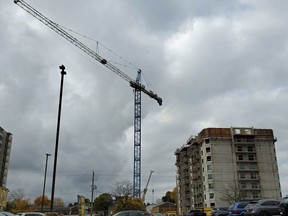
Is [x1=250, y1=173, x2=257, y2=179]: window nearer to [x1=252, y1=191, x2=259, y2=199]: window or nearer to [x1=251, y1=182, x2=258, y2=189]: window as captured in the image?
[x1=251, y1=182, x2=258, y2=189]: window

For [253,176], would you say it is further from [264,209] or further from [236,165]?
[264,209]

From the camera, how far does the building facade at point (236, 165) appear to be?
330ft

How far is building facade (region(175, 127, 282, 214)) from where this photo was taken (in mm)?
100438

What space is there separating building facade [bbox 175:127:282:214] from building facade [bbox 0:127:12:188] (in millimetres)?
66051

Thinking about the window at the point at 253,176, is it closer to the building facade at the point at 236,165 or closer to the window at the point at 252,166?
the building facade at the point at 236,165

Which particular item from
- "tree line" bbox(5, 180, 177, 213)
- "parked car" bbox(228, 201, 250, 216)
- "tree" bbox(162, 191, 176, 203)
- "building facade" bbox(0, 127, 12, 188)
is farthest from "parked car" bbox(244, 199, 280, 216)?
"tree" bbox(162, 191, 176, 203)

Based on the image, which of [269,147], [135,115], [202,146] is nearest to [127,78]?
[135,115]

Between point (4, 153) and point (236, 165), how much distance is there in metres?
79.4

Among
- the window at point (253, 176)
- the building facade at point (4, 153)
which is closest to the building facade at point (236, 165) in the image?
the window at point (253, 176)

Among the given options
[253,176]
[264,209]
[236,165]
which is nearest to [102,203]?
[236,165]

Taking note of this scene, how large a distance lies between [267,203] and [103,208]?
107644mm

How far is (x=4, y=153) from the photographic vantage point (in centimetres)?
12069

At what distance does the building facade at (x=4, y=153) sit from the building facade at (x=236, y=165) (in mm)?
66051

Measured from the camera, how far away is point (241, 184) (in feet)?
330
